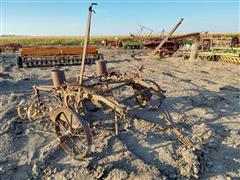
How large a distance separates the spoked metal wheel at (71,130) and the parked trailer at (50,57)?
12.6 metres

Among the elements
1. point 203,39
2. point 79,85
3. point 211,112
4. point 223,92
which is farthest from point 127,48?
point 79,85

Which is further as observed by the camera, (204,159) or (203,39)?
(203,39)

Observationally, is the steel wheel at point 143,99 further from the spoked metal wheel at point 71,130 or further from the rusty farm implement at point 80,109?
the spoked metal wheel at point 71,130

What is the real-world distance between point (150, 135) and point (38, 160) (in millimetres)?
2319

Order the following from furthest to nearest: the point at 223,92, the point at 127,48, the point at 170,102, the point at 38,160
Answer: the point at 127,48 → the point at 223,92 → the point at 170,102 → the point at 38,160

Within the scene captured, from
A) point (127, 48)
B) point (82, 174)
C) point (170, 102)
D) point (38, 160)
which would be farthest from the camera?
point (127, 48)

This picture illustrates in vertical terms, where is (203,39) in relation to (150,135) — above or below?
above

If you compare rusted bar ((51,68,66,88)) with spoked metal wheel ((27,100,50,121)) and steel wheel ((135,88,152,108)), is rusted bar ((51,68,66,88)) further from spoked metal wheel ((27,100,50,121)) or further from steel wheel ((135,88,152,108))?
steel wheel ((135,88,152,108))

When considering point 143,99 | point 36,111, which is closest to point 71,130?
point 36,111

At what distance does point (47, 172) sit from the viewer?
456 cm

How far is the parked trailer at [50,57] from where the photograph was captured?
1725 cm

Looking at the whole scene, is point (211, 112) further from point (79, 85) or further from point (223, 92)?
point (79, 85)

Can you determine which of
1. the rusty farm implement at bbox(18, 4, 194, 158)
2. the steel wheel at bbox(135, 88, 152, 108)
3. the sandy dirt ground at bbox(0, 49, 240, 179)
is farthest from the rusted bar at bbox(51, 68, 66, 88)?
the steel wheel at bbox(135, 88, 152, 108)

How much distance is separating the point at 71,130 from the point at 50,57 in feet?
44.6
